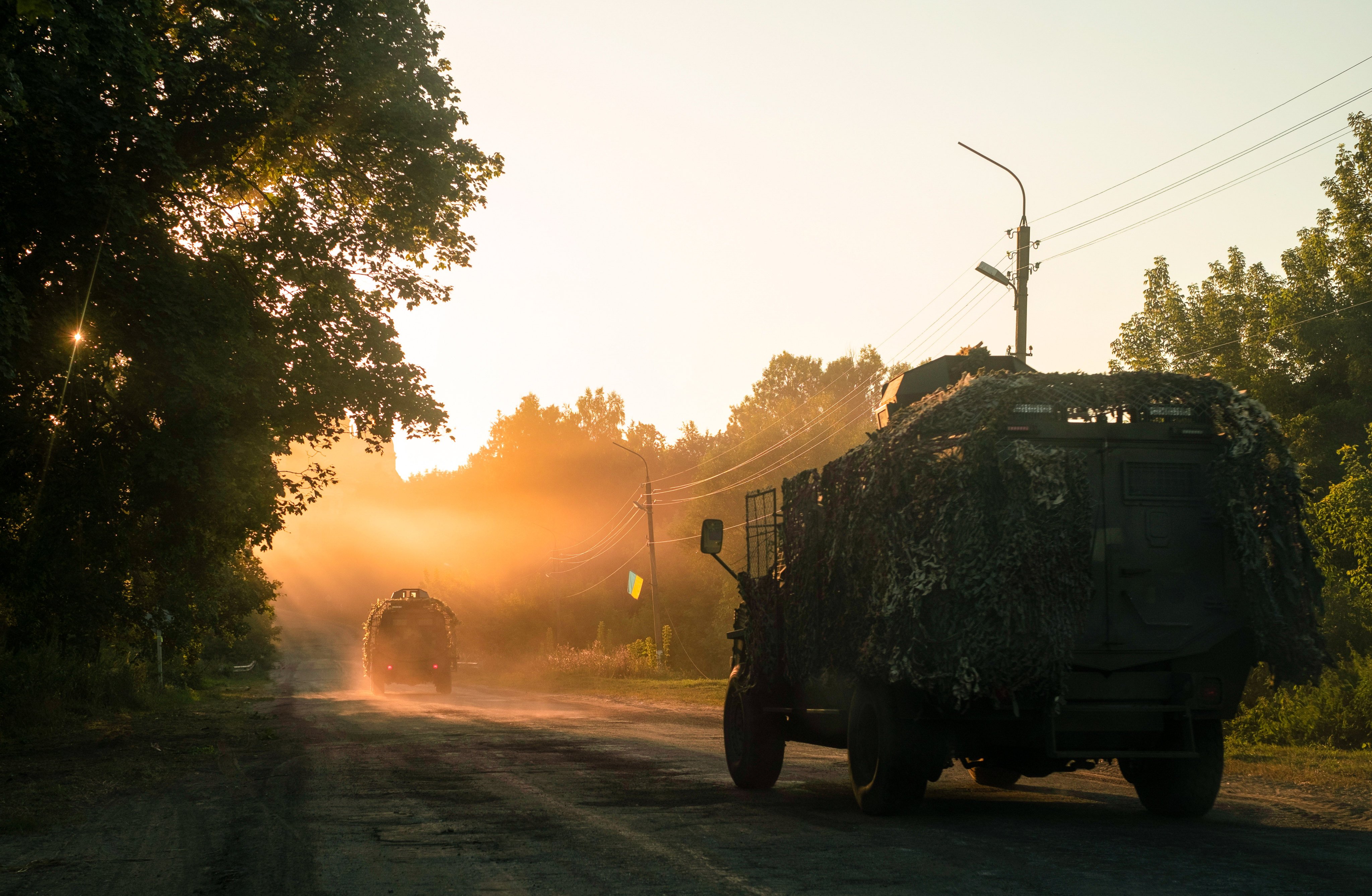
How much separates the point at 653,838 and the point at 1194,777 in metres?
4.04

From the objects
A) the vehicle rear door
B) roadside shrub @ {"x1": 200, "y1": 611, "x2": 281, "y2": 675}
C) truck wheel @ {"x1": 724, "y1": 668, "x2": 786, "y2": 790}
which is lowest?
roadside shrub @ {"x1": 200, "y1": 611, "x2": 281, "y2": 675}

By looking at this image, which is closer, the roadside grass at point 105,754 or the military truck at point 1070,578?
the military truck at point 1070,578

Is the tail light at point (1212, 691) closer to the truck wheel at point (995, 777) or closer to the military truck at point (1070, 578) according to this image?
the military truck at point (1070, 578)

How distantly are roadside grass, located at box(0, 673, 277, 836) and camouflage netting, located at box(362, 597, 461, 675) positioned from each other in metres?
8.67

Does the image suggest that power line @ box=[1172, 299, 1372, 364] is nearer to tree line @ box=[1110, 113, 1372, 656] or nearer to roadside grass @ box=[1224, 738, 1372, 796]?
tree line @ box=[1110, 113, 1372, 656]

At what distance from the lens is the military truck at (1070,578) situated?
7.18 metres

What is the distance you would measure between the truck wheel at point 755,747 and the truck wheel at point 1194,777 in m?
3.28

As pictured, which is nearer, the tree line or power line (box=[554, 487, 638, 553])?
the tree line

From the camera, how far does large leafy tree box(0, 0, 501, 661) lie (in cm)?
1324

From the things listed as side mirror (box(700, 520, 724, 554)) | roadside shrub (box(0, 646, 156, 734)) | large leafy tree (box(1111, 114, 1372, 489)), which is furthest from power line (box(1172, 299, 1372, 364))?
roadside shrub (box(0, 646, 156, 734))

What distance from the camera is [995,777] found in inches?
431

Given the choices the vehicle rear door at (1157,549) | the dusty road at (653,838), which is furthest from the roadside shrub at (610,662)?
the vehicle rear door at (1157,549)

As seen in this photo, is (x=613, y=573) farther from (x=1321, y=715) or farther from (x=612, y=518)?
(x=1321, y=715)

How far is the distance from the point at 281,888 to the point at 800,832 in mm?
3514
